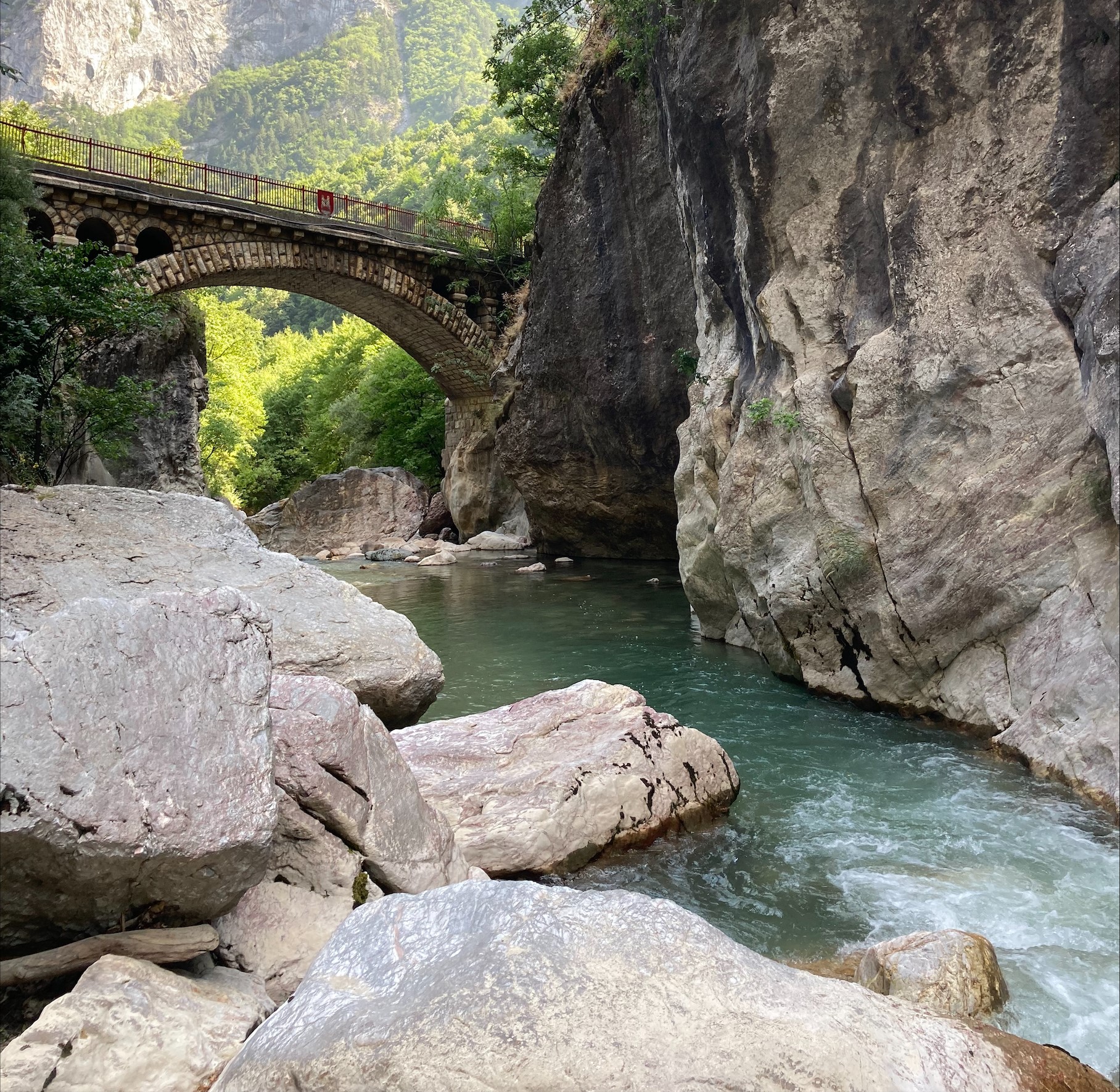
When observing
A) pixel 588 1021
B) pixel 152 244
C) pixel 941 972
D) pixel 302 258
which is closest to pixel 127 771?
pixel 588 1021

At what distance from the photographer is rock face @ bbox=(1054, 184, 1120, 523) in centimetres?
624

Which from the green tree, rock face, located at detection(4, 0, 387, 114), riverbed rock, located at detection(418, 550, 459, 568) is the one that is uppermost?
rock face, located at detection(4, 0, 387, 114)

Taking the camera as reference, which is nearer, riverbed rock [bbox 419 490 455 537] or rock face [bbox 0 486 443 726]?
rock face [bbox 0 486 443 726]

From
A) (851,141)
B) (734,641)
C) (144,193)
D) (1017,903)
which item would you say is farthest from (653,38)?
(144,193)

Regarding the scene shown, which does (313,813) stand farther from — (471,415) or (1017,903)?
(471,415)

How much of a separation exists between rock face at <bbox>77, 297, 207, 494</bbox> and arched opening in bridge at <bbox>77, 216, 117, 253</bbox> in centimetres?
210

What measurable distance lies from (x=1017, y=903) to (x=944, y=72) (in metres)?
6.89

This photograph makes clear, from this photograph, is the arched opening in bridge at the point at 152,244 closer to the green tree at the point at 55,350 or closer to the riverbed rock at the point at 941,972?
the green tree at the point at 55,350

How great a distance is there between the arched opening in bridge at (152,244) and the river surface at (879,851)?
17.9m

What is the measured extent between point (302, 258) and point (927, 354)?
20.7m

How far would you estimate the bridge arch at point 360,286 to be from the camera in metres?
23.1

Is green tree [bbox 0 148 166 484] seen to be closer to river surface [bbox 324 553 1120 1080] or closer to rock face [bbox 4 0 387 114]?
river surface [bbox 324 553 1120 1080]

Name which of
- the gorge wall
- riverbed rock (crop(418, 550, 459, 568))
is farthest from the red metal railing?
the gorge wall

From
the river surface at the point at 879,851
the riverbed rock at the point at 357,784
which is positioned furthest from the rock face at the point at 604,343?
the riverbed rock at the point at 357,784
